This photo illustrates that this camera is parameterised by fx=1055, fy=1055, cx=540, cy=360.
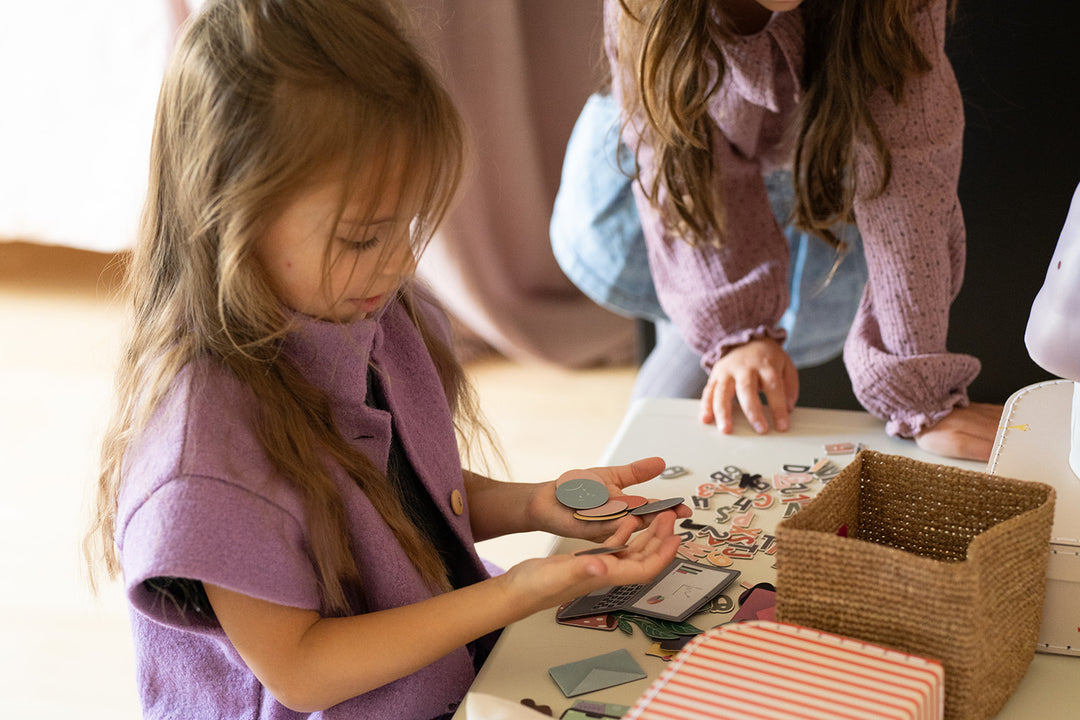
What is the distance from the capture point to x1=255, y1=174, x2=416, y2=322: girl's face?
0.70 meters

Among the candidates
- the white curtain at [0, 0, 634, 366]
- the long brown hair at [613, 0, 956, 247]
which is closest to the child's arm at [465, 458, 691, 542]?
the long brown hair at [613, 0, 956, 247]

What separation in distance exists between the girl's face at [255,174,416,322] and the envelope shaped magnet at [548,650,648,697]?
0.29 metres

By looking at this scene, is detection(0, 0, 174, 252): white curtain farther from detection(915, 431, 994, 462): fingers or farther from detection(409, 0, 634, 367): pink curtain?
detection(915, 431, 994, 462): fingers

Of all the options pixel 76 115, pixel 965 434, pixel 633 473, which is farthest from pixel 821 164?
pixel 76 115

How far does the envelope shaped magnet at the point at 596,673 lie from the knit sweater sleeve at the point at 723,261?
523mm

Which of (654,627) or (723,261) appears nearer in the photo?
(654,627)

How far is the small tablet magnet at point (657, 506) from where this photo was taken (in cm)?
83

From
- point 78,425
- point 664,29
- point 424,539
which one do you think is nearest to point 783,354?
point 664,29

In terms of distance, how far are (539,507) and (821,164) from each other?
0.49 meters

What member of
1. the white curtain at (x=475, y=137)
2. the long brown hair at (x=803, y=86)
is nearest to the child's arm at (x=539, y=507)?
the long brown hair at (x=803, y=86)

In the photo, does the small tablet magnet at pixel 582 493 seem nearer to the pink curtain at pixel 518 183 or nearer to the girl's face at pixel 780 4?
the girl's face at pixel 780 4

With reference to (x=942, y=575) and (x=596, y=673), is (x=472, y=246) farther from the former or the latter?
(x=942, y=575)

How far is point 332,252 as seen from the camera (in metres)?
0.71

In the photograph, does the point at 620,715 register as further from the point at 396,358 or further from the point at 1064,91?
the point at 1064,91
